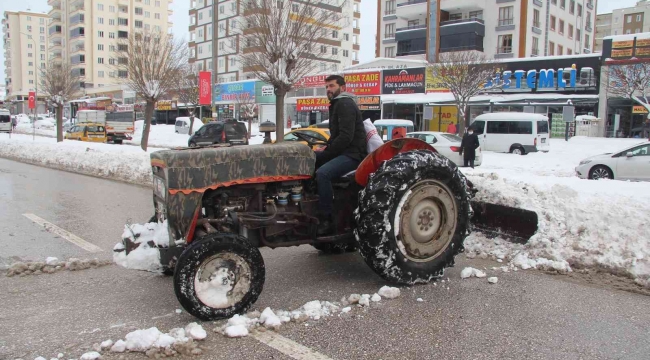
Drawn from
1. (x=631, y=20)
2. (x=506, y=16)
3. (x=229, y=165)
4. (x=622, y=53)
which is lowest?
(x=229, y=165)

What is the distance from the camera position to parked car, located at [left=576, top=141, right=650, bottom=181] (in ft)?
47.9

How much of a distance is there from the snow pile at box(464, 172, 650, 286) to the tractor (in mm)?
1091

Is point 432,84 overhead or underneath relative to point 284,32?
overhead

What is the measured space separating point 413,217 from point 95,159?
1452 cm

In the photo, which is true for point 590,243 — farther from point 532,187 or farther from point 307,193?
point 307,193

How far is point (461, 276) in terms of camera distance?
17.9 feet

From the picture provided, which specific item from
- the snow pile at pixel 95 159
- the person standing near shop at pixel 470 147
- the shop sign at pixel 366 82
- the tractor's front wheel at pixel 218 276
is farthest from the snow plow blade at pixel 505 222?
the shop sign at pixel 366 82

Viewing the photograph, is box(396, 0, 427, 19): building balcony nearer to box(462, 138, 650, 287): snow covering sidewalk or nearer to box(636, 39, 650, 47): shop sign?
box(636, 39, 650, 47): shop sign

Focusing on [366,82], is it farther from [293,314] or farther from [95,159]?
[293,314]

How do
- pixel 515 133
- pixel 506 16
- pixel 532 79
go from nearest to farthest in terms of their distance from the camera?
pixel 515 133, pixel 532 79, pixel 506 16

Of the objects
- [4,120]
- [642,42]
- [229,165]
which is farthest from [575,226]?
[4,120]

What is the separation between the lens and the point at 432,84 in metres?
38.7

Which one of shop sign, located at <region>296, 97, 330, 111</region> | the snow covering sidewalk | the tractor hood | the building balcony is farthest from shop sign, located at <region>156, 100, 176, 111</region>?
the tractor hood

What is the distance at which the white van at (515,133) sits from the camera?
2605cm
